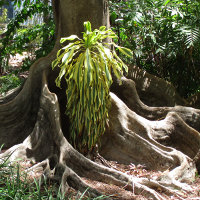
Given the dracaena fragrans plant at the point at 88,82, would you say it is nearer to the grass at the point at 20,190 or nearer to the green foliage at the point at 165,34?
the grass at the point at 20,190

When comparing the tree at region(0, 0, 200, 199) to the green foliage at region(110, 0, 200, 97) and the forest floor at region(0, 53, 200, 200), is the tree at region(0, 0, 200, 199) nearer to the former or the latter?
the forest floor at region(0, 53, 200, 200)

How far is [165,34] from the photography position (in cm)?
633

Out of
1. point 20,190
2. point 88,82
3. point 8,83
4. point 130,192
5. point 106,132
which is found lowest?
point 130,192

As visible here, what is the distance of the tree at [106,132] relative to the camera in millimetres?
4242

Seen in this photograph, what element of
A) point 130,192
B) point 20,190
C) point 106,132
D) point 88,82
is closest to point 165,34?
point 106,132

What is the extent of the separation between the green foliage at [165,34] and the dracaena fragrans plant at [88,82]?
1.82 m

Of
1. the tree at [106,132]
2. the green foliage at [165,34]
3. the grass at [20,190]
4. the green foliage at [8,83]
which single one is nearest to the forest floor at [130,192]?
the tree at [106,132]

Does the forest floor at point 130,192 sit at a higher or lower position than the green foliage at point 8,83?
lower

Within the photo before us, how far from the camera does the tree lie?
424cm

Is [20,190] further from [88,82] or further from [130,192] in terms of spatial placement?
[88,82]

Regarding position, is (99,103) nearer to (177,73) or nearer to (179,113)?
(179,113)

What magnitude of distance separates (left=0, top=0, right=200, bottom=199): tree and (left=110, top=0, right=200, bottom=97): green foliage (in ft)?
3.60

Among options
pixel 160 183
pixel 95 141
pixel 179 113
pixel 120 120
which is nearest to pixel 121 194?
pixel 160 183

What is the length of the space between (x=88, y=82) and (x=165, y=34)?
2.99 metres
